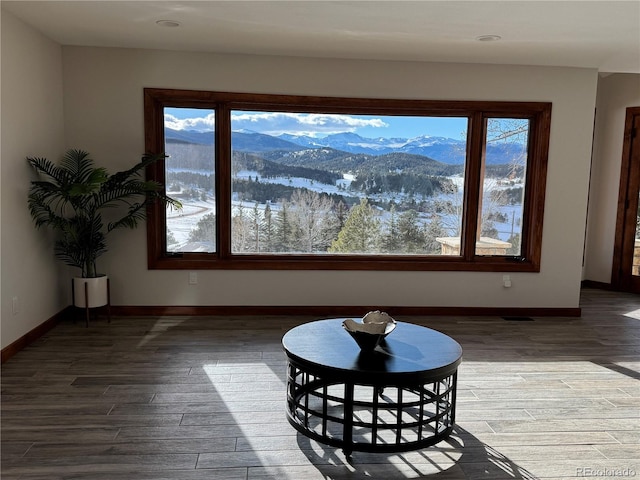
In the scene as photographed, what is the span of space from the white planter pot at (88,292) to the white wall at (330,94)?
0.39m

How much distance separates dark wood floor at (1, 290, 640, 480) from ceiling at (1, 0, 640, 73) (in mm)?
2508

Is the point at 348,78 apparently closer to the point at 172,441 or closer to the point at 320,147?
the point at 320,147

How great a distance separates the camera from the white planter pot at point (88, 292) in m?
4.42

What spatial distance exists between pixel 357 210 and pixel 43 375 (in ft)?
10.4

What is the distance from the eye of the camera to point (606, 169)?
6.57 metres

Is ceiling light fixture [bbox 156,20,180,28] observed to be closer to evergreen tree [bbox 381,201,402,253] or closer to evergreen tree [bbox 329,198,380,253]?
evergreen tree [bbox 329,198,380,253]

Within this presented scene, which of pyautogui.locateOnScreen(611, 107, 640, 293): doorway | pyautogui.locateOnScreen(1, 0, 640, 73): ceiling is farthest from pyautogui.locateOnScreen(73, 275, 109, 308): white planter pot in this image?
pyautogui.locateOnScreen(611, 107, 640, 293): doorway

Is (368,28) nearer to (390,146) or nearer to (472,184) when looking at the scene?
(390,146)

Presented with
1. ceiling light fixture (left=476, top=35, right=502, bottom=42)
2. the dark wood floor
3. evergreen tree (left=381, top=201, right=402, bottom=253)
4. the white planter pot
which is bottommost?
the dark wood floor

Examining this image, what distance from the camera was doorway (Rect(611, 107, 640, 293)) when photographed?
6309 millimetres

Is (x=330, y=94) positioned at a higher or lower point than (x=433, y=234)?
higher

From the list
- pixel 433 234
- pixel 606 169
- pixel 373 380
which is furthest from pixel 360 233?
pixel 606 169

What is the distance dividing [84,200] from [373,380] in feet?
10.5

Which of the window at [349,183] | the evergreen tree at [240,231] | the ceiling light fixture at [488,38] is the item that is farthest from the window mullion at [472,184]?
the evergreen tree at [240,231]
